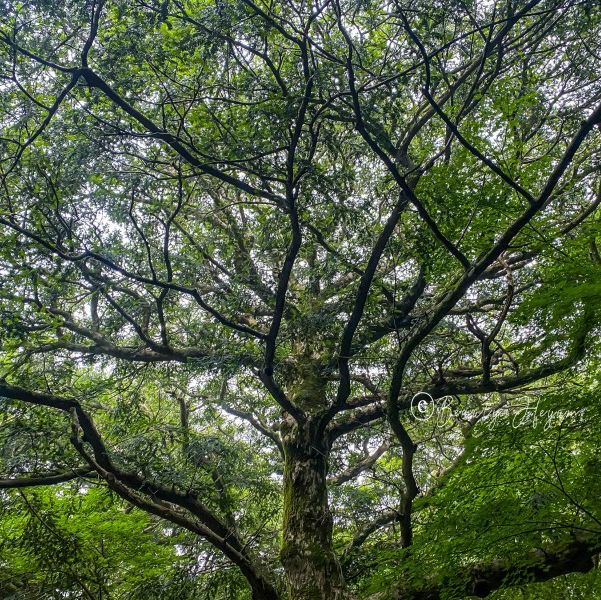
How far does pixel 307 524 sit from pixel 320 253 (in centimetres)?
238

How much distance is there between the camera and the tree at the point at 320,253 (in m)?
3.08

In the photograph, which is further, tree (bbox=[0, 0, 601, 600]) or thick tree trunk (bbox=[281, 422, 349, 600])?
thick tree trunk (bbox=[281, 422, 349, 600])

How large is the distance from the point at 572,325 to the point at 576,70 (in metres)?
2.36

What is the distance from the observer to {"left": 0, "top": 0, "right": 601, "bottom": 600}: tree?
10.1ft

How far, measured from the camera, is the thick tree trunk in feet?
14.0

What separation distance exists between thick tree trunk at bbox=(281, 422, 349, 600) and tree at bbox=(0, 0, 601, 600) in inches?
0.7

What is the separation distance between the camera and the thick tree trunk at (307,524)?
4.28 metres

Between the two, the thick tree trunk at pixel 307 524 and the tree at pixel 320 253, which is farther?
the thick tree trunk at pixel 307 524

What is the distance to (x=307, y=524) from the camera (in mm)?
4629

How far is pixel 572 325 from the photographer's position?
2955 mm

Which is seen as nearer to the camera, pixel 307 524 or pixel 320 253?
pixel 307 524

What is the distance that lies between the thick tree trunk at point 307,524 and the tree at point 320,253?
18 millimetres

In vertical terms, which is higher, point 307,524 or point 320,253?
point 320,253

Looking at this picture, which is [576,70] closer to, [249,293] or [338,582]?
[249,293]
